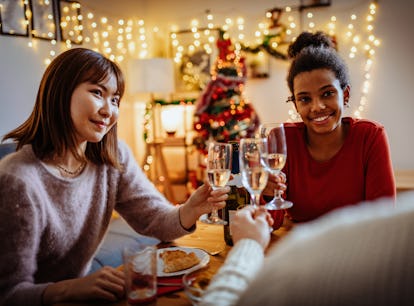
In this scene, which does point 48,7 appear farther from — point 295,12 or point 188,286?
point 188,286

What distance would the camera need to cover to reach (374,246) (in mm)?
417

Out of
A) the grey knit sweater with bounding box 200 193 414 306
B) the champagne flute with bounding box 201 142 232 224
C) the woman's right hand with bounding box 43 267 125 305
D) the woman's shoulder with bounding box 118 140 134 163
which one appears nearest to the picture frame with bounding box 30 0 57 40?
the woman's shoulder with bounding box 118 140 134 163

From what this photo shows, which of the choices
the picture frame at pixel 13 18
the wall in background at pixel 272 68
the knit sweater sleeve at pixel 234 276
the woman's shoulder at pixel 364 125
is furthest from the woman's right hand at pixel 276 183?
the picture frame at pixel 13 18

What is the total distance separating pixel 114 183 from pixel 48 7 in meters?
2.70

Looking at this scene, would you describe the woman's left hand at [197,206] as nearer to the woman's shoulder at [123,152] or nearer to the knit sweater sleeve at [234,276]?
the woman's shoulder at [123,152]

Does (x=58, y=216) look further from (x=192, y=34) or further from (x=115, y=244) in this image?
(x=192, y=34)

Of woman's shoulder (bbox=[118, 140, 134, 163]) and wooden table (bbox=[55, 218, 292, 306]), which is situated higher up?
woman's shoulder (bbox=[118, 140, 134, 163])

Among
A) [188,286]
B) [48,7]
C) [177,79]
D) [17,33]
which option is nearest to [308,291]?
[188,286]

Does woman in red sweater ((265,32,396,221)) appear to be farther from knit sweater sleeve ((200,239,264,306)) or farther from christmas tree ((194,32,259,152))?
christmas tree ((194,32,259,152))

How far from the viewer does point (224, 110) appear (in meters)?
3.88

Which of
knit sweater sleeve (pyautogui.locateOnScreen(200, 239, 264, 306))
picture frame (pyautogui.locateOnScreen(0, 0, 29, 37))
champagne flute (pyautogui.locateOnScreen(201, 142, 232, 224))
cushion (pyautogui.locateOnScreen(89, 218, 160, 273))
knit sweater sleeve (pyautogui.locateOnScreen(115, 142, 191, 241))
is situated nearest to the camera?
knit sweater sleeve (pyautogui.locateOnScreen(200, 239, 264, 306))

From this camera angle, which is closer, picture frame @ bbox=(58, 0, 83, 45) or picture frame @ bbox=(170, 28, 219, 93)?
picture frame @ bbox=(58, 0, 83, 45)

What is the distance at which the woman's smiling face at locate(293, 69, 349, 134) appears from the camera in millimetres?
1548

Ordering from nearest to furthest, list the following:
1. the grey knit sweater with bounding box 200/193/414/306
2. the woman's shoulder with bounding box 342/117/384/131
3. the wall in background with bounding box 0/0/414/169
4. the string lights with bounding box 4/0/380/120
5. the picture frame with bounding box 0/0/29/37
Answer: the grey knit sweater with bounding box 200/193/414/306 < the woman's shoulder with bounding box 342/117/384/131 < the picture frame with bounding box 0/0/29/37 < the wall in background with bounding box 0/0/414/169 < the string lights with bounding box 4/0/380/120
